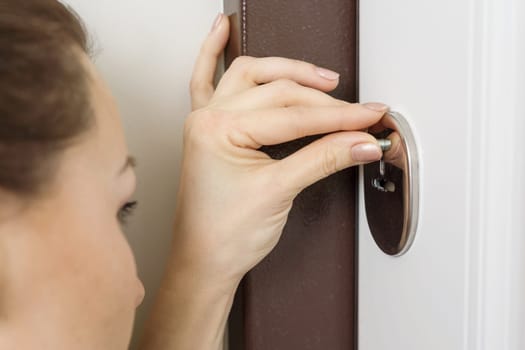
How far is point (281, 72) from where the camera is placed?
0.53 metres

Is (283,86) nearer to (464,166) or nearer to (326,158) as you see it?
(326,158)

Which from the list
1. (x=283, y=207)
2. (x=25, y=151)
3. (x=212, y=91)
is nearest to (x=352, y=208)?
(x=283, y=207)

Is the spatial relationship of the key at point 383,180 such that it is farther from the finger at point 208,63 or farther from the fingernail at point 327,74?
the finger at point 208,63

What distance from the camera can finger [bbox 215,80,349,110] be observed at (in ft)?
1.71

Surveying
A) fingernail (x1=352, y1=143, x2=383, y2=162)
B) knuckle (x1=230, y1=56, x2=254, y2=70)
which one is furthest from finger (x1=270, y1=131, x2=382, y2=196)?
knuckle (x1=230, y1=56, x2=254, y2=70)

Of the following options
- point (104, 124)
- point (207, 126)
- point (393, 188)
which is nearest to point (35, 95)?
point (104, 124)

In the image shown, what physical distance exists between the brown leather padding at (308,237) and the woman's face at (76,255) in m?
0.15

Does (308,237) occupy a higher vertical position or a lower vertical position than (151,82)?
lower

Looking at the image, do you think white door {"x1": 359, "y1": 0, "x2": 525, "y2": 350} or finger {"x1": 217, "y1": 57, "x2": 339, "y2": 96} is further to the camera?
finger {"x1": 217, "y1": 57, "x2": 339, "y2": 96}

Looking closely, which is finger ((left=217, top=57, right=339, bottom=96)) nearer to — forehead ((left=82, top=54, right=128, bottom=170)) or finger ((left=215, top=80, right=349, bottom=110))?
finger ((left=215, top=80, right=349, bottom=110))

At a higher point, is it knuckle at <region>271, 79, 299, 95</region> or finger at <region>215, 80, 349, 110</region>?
knuckle at <region>271, 79, 299, 95</region>

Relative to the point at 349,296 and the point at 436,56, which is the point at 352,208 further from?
the point at 436,56

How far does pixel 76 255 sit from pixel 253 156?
0.19 m

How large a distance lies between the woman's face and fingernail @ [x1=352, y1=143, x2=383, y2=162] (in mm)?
195
